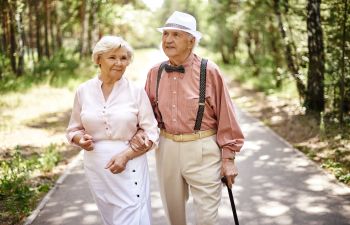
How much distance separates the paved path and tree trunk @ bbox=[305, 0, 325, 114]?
342 centimetres

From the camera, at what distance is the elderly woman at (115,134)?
369 centimetres

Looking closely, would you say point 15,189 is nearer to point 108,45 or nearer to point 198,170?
point 198,170

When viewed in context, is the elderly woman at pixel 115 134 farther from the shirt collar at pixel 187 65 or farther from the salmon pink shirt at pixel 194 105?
the shirt collar at pixel 187 65

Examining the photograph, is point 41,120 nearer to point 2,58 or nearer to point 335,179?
point 2,58

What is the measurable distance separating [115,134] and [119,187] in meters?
0.42

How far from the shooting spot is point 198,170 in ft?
13.5

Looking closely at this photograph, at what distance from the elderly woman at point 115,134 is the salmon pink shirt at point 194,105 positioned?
312mm

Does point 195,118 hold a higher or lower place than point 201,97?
lower

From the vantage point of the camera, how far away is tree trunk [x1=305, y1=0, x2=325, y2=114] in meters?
11.6

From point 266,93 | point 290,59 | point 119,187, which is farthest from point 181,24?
point 266,93

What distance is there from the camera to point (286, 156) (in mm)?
9148

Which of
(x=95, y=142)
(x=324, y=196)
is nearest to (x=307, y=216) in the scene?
(x=324, y=196)

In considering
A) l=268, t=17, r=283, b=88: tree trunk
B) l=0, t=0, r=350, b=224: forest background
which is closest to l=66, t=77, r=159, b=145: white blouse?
l=0, t=0, r=350, b=224: forest background

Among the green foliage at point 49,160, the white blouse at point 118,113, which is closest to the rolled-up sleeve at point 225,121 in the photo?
the white blouse at point 118,113
